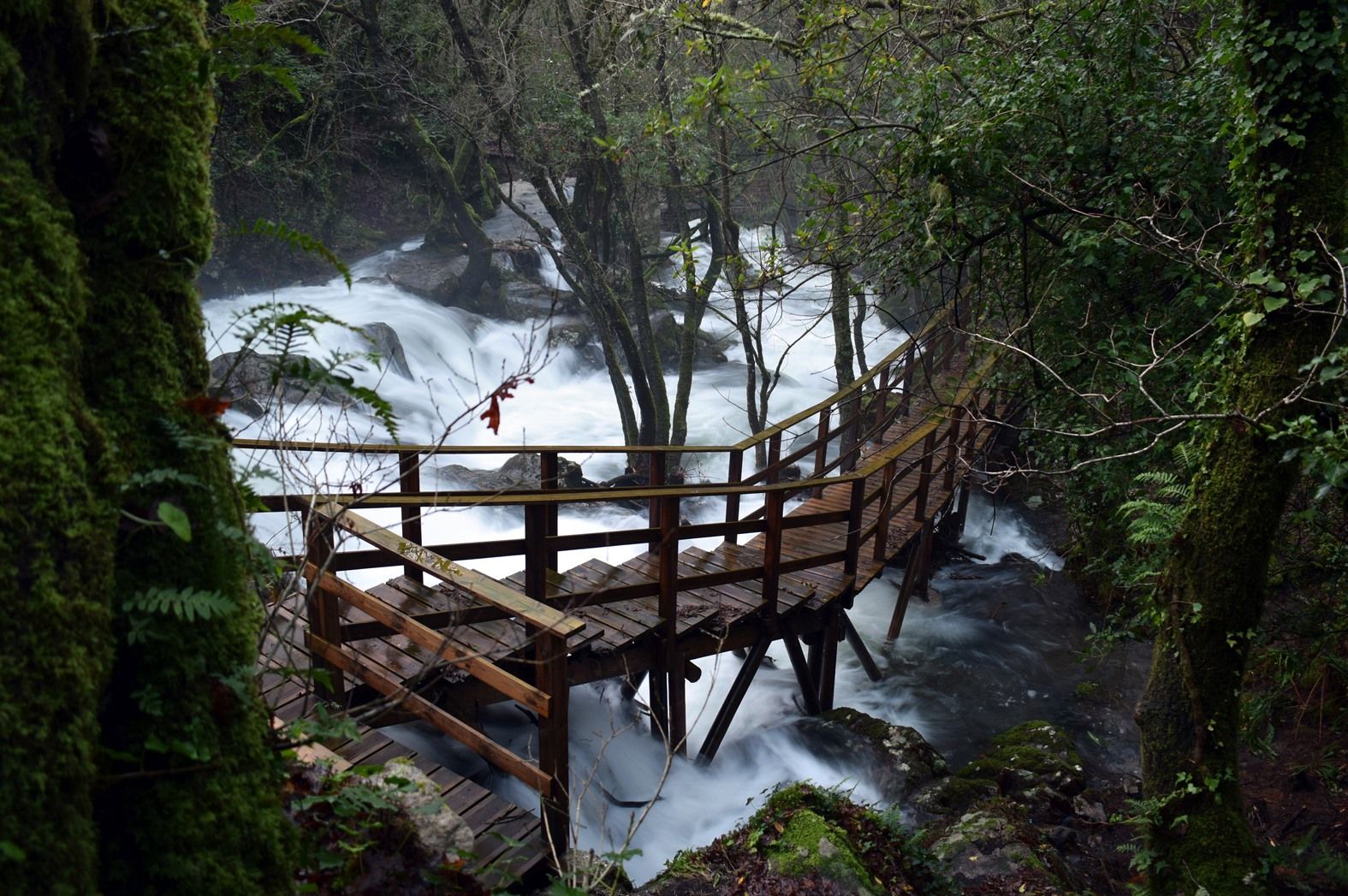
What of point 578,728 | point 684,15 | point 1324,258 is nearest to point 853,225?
point 684,15

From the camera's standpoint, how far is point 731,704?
23.1 feet

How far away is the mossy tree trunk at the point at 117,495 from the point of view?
5.07 feet

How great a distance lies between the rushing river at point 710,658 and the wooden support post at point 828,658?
32 cm

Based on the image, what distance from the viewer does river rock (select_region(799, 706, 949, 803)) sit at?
6422 mm

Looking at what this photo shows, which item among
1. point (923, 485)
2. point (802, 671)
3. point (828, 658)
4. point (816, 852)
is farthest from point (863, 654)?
point (816, 852)

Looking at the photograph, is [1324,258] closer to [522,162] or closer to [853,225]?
[853,225]

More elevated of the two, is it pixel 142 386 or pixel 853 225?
pixel 853 225

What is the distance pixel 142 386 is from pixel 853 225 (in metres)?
6.52

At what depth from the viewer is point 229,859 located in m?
1.88

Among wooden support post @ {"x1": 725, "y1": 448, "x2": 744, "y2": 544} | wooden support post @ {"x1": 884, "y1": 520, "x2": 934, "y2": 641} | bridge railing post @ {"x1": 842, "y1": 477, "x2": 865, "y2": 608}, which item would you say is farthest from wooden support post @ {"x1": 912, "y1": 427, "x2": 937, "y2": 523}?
wooden support post @ {"x1": 725, "y1": 448, "x2": 744, "y2": 544}

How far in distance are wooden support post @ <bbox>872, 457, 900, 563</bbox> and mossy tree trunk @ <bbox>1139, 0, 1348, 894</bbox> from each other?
151 inches

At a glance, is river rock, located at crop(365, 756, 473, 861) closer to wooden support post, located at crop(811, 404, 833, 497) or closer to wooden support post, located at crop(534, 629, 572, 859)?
wooden support post, located at crop(534, 629, 572, 859)

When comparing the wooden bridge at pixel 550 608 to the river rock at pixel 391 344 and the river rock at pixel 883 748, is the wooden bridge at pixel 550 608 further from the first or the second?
the river rock at pixel 391 344

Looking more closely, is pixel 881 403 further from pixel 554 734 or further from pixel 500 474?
pixel 554 734
